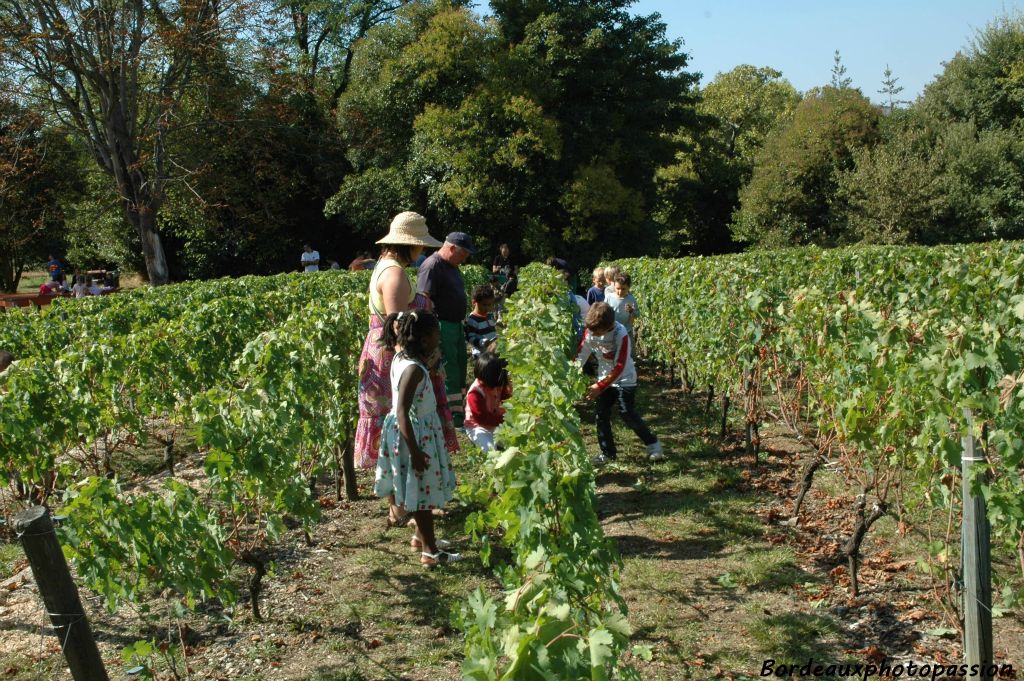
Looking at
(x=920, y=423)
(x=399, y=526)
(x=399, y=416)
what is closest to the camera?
(x=920, y=423)

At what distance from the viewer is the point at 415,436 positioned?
4.49 metres

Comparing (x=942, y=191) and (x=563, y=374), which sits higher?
(x=942, y=191)

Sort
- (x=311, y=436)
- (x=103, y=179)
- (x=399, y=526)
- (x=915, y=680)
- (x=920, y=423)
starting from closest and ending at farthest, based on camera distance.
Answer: (x=915, y=680) < (x=920, y=423) < (x=311, y=436) < (x=399, y=526) < (x=103, y=179)

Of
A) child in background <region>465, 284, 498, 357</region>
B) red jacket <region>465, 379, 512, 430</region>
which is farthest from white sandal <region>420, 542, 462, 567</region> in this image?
child in background <region>465, 284, 498, 357</region>

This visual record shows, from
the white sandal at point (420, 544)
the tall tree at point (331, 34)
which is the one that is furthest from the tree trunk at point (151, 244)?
the white sandal at point (420, 544)

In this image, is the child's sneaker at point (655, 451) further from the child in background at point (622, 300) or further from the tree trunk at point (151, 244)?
the tree trunk at point (151, 244)

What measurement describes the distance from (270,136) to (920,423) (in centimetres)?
2710

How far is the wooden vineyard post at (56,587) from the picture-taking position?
252cm

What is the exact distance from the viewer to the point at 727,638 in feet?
12.3

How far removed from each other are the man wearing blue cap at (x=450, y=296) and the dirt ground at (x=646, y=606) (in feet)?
3.68

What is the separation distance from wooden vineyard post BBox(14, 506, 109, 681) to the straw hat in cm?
287

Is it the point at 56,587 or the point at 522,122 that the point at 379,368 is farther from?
the point at 522,122

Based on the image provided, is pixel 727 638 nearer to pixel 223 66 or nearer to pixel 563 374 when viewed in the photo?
pixel 563 374

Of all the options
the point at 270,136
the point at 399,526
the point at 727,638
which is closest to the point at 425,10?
the point at 270,136
